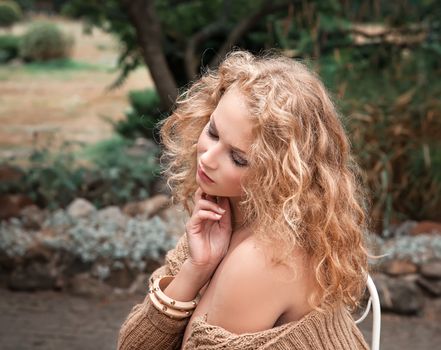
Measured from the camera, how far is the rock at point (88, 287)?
17.3 feet

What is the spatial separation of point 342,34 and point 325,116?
205 inches

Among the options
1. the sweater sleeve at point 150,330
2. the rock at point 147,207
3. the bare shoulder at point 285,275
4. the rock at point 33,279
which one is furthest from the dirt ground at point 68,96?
the bare shoulder at point 285,275

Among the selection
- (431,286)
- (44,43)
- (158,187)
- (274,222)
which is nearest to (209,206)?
(274,222)

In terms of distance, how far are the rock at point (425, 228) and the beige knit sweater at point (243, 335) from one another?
4014mm

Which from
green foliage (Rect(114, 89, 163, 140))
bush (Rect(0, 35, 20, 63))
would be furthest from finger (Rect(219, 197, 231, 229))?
bush (Rect(0, 35, 20, 63))

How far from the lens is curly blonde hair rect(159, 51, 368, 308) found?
179 cm

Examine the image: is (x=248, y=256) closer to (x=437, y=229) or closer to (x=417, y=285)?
(x=417, y=285)

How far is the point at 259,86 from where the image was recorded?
72.6 inches

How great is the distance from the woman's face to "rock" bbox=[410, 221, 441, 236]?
4.26 meters

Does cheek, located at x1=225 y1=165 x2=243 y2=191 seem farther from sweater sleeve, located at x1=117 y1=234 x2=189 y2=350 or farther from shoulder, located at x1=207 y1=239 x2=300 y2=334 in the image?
sweater sleeve, located at x1=117 y1=234 x2=189 y2=350

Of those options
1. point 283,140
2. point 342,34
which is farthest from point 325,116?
point 342,34

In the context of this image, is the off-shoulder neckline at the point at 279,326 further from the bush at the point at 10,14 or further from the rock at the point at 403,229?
the bush at the point at 10,14

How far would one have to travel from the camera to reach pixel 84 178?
→ 6.45 metres

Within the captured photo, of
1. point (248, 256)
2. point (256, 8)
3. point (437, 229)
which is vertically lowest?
point (437, 229)
